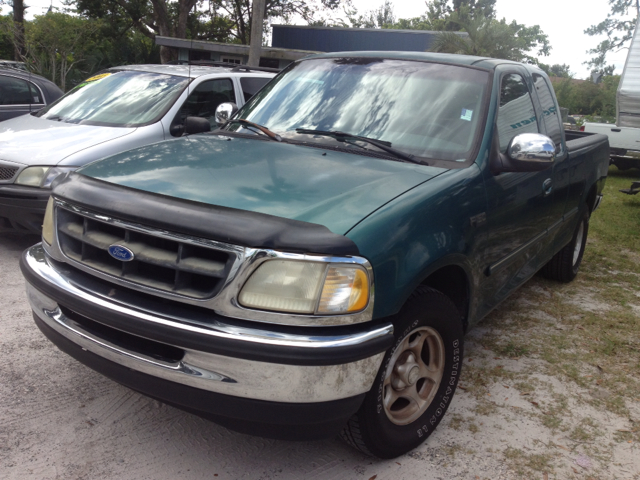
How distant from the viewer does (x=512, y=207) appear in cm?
343

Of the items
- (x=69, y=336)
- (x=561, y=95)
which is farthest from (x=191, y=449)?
(x=561, y=95)

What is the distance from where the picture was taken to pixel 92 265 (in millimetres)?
2576

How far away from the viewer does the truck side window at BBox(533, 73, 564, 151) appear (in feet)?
14.4

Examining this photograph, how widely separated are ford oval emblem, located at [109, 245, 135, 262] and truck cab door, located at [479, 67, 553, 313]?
1705 millimetres

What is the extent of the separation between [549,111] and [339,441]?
2.99 m

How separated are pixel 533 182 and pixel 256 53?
47.6ft

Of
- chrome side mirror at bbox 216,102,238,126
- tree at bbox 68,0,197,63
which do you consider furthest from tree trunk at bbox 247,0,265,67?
chrome side mirror at bbox 216,102,238,126

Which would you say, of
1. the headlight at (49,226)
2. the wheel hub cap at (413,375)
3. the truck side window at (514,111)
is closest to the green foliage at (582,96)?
the truck side window at (514,111)

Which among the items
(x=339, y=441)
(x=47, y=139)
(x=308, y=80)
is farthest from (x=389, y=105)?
(x=47, y=139)

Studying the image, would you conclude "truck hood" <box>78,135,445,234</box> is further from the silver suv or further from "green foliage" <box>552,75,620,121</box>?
"green foliage" <box>552,75,620,121</box>

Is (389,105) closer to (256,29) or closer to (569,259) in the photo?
(569,259)

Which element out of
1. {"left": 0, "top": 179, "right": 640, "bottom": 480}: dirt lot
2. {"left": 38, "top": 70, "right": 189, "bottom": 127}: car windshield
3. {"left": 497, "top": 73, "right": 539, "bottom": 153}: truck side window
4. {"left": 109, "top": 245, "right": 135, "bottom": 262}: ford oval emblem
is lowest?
{"left": 0, "top": 179, "right": 640, "bottom": 480}: dirt lot

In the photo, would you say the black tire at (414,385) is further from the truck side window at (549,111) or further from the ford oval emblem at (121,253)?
the truck side window at (549,111)

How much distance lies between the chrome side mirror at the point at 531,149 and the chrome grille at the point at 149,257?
1828 millimetres
